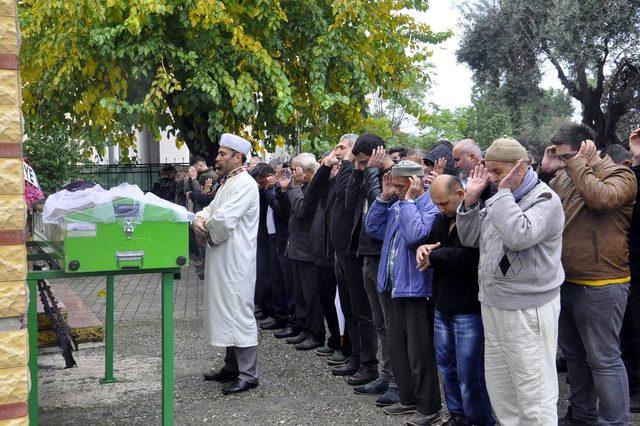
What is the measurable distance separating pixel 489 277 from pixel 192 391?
3.12 m

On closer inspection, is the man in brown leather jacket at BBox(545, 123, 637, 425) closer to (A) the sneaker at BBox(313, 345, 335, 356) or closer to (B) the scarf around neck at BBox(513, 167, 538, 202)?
(B) the scarf around neck at BBox(513, 167, 538, 202)

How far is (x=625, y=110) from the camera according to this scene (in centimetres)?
1789

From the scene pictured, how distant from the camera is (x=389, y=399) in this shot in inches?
233

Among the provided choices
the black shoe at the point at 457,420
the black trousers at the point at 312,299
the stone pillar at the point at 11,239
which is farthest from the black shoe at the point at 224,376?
the stone pillar at the point at 11,239

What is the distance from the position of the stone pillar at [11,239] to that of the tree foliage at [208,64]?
7.84 metres

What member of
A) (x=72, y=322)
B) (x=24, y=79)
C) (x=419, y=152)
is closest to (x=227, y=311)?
(x=419, y=152)

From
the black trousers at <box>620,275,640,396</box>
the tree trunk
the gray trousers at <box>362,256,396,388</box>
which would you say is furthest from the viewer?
the tree trunk

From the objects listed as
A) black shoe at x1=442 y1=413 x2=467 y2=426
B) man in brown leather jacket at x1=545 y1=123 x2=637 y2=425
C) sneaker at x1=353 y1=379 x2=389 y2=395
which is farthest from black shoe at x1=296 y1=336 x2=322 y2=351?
man in brown leather jacket at x1=545 y1=123 x2=637 y2=425

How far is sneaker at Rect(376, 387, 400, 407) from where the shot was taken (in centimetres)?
591

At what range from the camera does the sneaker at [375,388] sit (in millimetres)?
6250

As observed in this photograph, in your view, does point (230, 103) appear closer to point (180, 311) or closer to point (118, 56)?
point (118, 56)

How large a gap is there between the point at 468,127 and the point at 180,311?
3336cm

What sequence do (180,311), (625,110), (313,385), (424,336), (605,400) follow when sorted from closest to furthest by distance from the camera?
(605,400), (424,336), (313,385), (180,311), (625,110)

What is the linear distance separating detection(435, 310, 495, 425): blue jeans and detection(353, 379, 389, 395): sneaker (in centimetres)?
117
